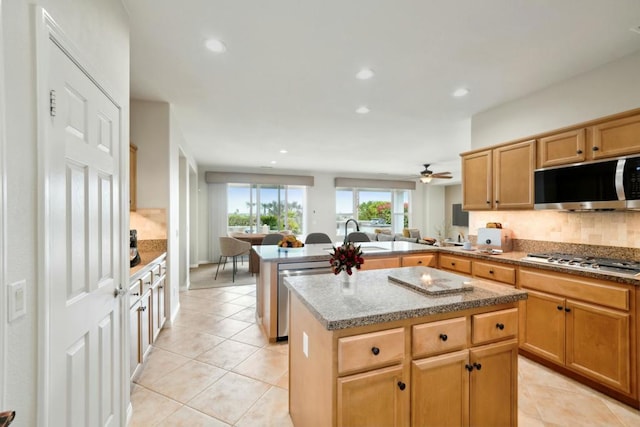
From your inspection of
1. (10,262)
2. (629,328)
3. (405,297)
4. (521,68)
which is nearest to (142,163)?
(10,262)

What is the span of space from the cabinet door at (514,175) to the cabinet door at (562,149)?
84 mm

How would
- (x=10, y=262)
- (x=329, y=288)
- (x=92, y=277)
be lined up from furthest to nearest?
(x=329, y=288)
(x=92, y=277)
(x=10, y=262)

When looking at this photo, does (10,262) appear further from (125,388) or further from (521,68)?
(521,68)

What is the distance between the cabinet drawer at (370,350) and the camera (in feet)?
3.89

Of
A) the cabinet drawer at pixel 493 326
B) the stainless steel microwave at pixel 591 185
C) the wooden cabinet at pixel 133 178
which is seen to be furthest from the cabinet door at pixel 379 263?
the wooden cabinet at pixel 133 178

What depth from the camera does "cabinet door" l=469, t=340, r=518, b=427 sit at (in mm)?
1434

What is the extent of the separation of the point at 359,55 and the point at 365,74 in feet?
1.08

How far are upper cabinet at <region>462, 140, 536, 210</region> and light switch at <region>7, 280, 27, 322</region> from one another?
145 inches

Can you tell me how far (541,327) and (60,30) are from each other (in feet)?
12.1

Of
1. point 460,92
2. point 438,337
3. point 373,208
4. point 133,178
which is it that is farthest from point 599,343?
point 373,208

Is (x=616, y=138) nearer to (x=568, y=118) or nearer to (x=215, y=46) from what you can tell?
(x=568, y=118)

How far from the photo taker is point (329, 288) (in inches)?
65.4

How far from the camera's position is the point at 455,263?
3.46m

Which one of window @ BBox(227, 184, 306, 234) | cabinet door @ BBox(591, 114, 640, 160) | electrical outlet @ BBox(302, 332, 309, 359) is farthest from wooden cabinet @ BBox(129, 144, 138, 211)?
window @ BBox(227, 184, 306, 234)
